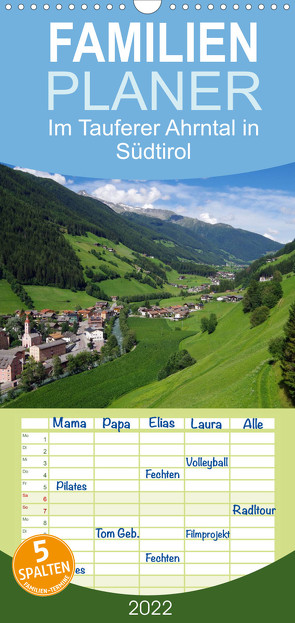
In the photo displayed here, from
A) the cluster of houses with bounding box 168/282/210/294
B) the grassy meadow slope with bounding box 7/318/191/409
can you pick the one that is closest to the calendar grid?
the grassy meadow slope with bounding box 7/318/191/409

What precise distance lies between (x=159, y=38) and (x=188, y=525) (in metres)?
6.55

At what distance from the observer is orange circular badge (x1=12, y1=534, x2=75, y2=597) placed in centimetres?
383

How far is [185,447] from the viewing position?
4062mm

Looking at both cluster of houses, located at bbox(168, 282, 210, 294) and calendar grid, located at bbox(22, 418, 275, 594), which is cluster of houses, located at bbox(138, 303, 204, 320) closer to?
cluster of houses, located at bbox(168, 282, 210, 294)

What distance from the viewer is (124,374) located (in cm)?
755

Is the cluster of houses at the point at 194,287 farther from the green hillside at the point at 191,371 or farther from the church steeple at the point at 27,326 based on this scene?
the church steeple at the point at 27,326

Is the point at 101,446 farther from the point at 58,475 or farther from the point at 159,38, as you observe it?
the point at 159,38

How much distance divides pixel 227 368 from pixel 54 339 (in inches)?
157

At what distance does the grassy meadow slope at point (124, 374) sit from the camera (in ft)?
20.3

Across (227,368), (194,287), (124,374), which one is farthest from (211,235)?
(124,374)

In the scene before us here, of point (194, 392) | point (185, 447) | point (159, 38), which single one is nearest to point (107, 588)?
point (185, 447)

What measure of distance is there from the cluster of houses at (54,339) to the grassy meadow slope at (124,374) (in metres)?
0.51

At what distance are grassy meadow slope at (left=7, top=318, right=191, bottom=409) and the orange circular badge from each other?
87.7 inches

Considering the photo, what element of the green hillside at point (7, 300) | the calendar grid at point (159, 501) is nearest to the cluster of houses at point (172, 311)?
the green hillside at point (7, 300)
